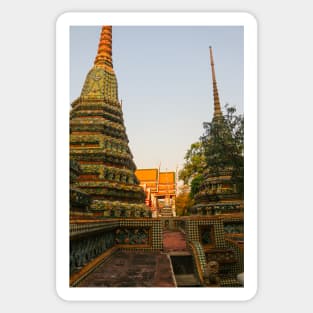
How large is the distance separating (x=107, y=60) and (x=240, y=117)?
215 inches

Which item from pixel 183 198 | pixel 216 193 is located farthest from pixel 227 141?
pixel 183 198

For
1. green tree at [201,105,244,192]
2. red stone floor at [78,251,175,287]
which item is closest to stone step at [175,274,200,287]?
red stone floor at [78,251,175,287]

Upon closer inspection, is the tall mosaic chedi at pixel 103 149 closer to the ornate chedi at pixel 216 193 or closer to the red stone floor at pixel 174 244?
the red stone floor at pixel 174 244

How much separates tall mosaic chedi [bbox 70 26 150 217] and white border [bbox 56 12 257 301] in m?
2.42

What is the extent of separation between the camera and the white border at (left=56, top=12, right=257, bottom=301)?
10.3ft

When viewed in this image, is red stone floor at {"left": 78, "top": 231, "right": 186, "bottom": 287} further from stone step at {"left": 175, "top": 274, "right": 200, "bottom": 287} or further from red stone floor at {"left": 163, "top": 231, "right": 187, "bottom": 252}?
red stone floor at {"left": 163, "top": 231, "right": 187, "bottom": 252}

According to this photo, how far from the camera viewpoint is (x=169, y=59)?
420 cm

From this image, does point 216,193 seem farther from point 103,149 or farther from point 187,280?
point 187,280

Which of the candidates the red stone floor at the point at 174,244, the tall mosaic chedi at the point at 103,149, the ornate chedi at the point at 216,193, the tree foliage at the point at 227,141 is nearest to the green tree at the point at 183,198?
the ornate chedi at the point at 216,193
